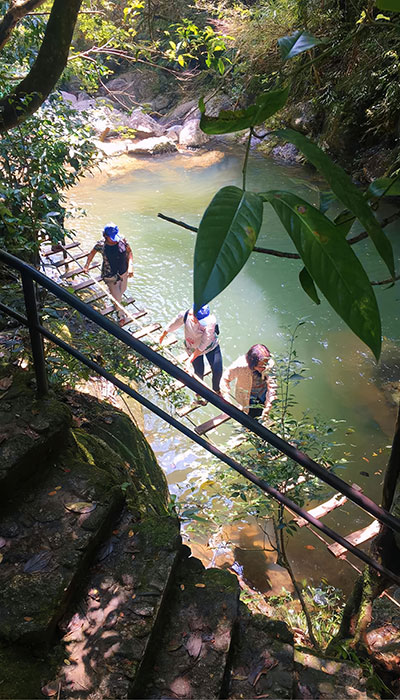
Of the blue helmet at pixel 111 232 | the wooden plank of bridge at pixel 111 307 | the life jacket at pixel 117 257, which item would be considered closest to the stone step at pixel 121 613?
the wooden plank of bridge at pixel 111 307

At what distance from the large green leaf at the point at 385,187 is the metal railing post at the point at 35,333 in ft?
4.33

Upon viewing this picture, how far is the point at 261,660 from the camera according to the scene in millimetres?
1655

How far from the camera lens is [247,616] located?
1794mm

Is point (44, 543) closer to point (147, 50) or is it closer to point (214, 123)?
point (214, 123)

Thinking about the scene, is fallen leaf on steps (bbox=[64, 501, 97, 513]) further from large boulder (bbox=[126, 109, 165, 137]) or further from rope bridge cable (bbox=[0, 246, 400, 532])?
large boulder (bbox=[126, 109, 165, 137])

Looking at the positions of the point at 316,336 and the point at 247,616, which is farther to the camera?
the point at 316,336

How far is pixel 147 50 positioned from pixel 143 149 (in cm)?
1026

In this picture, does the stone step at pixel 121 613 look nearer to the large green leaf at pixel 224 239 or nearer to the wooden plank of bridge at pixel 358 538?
the large green leaf at pixel 224 239

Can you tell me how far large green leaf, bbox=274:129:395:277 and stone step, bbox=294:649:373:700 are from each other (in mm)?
1625

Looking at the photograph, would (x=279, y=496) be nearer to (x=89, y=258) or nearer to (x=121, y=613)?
(x=121, y=613)

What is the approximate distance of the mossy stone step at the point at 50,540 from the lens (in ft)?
4.83

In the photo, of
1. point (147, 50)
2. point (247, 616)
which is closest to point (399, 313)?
point (147, 50)

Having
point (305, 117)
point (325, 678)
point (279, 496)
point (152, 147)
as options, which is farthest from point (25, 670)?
point (152, 147)

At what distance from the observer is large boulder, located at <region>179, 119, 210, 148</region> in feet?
48.3
